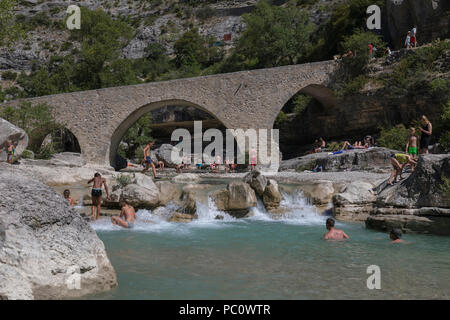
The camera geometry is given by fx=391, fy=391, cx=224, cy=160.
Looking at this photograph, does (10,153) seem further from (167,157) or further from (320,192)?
(167,157)

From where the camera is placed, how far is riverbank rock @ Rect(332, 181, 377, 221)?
823cm

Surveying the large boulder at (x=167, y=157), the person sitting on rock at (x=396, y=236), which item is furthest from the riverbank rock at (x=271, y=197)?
the large boulder at (x=167, y=157)

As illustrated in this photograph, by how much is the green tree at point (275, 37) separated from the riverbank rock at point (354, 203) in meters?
21.4

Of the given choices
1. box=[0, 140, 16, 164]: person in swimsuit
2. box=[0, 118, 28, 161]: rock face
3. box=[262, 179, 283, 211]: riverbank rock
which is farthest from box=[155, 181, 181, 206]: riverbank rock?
box=[0, 118, 28, 161]: rock face

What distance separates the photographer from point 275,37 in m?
28.7

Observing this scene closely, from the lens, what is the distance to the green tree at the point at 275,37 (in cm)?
2856

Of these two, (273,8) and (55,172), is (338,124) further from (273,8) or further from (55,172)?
(273,8)

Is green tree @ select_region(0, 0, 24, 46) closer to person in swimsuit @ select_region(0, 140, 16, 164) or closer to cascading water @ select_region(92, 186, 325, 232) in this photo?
person in swimsuit @ select_region(0, 140, 16, 164)

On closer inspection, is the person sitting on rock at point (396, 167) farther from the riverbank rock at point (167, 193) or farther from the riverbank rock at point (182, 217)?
the riverbank rock at point (167, 193)

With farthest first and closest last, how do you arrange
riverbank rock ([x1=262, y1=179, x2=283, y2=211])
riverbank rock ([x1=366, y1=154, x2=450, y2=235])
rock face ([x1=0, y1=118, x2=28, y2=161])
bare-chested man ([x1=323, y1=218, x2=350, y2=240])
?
1. rock face ([x1=0, y1=118, x2=28, y2=161])
2. riverbank rock ([x1=262, y1=179, x2=283, y2=211])
3. riverbank rock ([x1=366, y1=154, x2=450, y2=235])
4. bare-chested man ([x1=323, y1=218, x2=350, y2=240])

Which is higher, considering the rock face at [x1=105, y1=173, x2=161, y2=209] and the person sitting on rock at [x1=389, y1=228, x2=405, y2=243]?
the rock face at [x1=105, y1=173, x2=161, y2=209]

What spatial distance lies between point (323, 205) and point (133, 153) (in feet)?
72.3

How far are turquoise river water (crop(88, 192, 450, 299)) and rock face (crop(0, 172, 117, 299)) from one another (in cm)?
22

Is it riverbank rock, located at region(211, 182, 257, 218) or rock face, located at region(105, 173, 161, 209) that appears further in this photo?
riverbank rock, located at region(211, 182, 257, 218)
